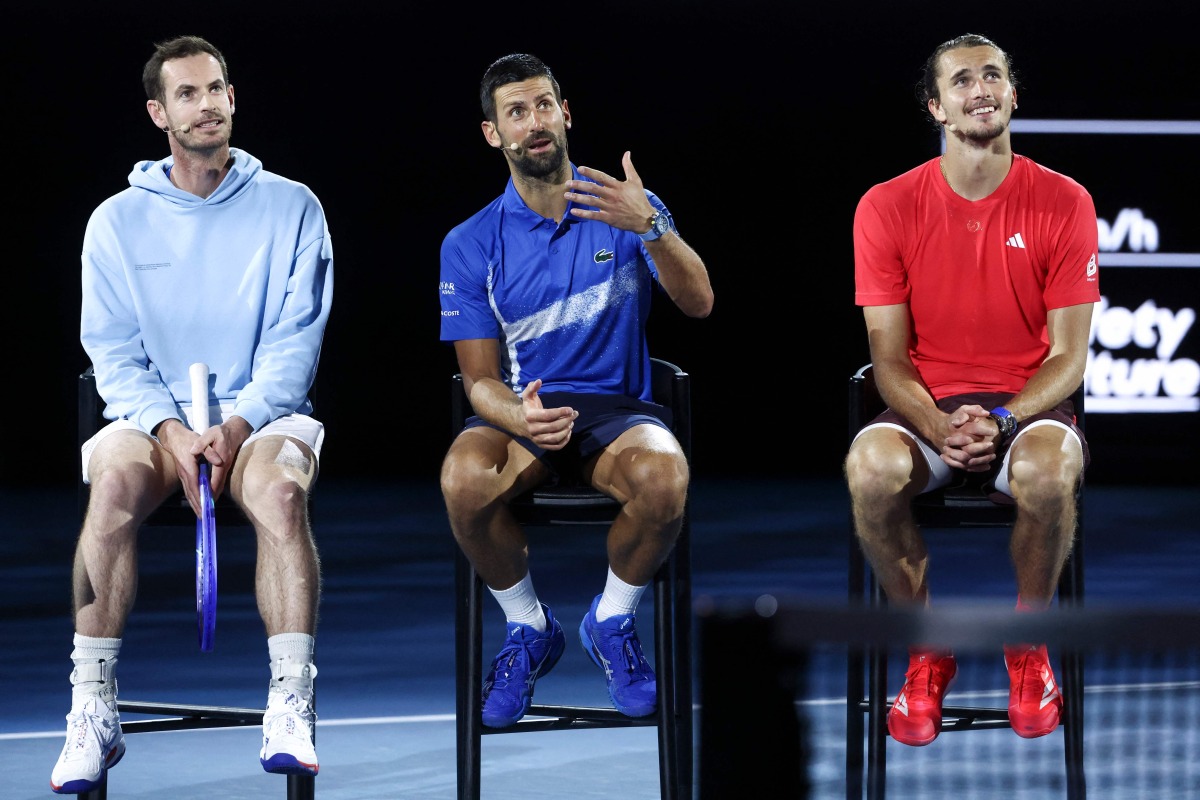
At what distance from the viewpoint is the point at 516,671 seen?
3.10 meters

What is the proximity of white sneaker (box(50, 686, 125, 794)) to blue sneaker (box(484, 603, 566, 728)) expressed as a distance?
0.66 metres

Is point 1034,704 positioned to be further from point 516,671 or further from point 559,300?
point 559,300

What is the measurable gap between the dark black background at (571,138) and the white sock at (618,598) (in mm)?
5203

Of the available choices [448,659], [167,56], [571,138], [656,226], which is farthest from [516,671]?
[571,138]

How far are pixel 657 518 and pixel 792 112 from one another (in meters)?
5.67

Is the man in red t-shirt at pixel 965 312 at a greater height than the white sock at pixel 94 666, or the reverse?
the man in red t-shirt at pixel 965 312

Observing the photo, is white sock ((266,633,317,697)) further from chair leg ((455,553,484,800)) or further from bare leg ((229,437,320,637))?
chair leg ((455,553,484,800))

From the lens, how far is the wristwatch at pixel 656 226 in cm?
311

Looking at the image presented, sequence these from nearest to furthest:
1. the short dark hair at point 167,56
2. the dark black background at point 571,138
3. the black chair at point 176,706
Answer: the black chair at point 176,706
the short dark hair at point 167,56
the dark black background at point 571,138

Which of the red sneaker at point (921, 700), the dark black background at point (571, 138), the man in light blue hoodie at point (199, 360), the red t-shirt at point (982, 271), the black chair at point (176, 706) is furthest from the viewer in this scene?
the dark black background at point (571, 138)

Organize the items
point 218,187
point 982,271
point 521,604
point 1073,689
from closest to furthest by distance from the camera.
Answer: point 1073,689 → point 521,604 → point 982,271 → point 218,187

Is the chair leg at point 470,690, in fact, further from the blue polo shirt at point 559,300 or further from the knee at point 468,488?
the blue polo shirt at point 559,300

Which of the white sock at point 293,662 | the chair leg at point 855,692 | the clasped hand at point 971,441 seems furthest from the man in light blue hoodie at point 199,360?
the clasped hand at point 971,441

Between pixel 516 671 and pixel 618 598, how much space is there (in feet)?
0.77
